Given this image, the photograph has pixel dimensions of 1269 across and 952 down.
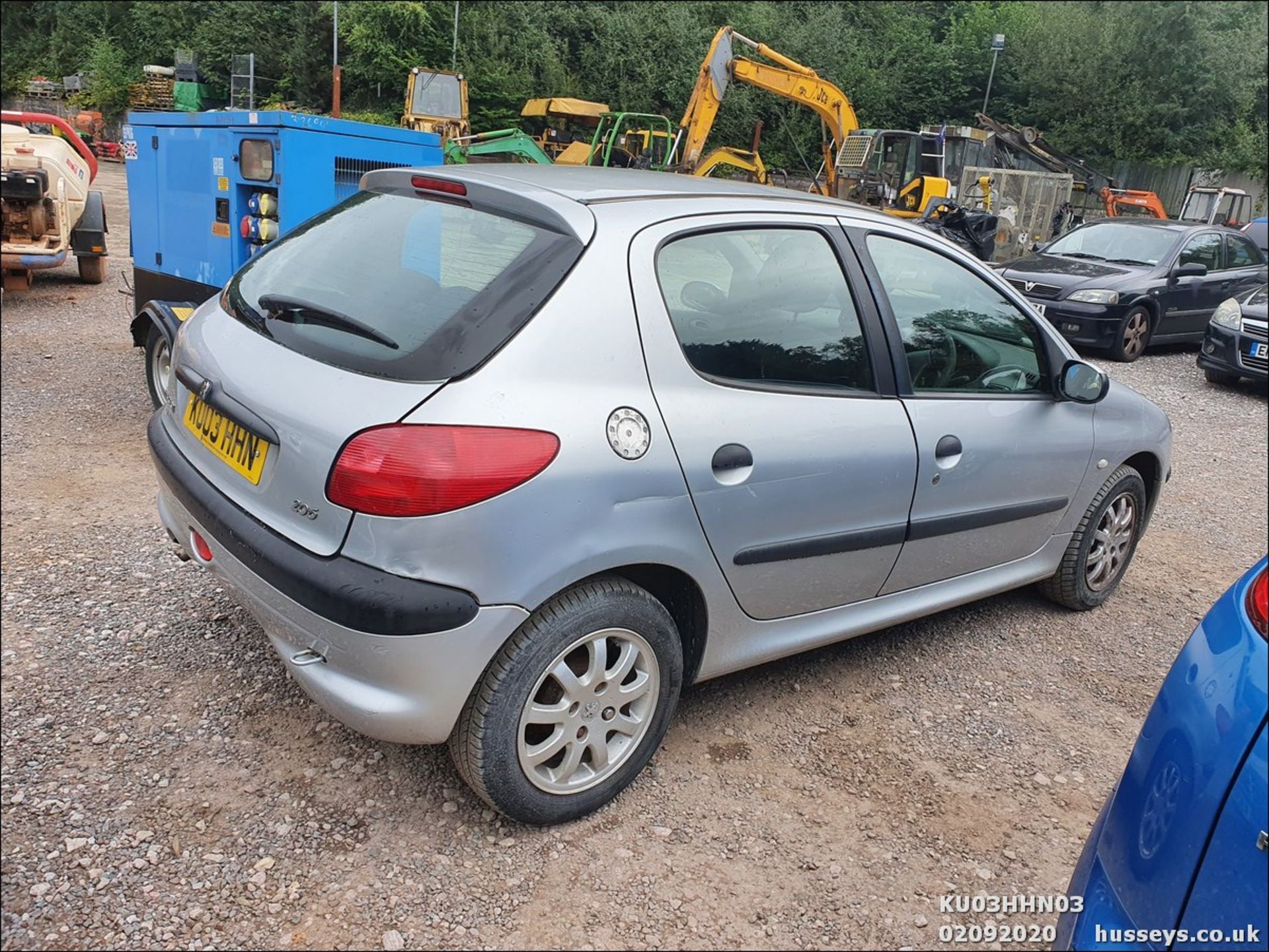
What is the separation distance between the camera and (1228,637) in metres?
1.70

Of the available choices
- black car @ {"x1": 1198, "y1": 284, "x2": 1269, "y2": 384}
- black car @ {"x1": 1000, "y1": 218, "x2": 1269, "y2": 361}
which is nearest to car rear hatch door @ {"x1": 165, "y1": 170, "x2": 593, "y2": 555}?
black car @ {"x1": 1198, "y1": 284, "x2": 1269, "y2": 384}

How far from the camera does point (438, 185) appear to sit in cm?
291

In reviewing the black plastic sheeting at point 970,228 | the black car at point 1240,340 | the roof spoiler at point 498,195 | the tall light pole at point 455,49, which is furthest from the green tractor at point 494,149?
the roof spoiler at point 498,195

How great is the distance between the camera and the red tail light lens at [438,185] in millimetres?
2838

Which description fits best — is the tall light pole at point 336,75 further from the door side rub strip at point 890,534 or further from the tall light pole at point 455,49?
the door side rub strip at point 890,534

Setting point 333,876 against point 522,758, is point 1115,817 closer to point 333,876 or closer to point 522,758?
point 522,758

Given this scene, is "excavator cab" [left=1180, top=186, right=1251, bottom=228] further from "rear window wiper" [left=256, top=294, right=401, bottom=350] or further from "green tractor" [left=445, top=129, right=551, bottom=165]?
"rear window wiper" [left=256, top=294, right=401, bottom=350]

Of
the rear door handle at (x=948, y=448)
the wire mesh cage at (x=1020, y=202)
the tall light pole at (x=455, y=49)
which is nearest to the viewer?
the rear door handle at (x=948, y=448)

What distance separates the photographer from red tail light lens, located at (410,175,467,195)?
2.84 m

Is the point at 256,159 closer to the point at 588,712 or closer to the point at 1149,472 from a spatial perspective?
the point at 588,712

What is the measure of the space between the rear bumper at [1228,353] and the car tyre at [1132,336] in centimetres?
86

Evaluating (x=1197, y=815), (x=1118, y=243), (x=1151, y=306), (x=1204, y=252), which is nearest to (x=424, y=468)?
(x=1197, y=815)

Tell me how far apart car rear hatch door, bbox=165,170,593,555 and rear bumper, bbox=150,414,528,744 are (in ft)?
0.60

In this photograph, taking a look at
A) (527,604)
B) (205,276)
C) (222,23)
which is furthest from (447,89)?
(527,604)
